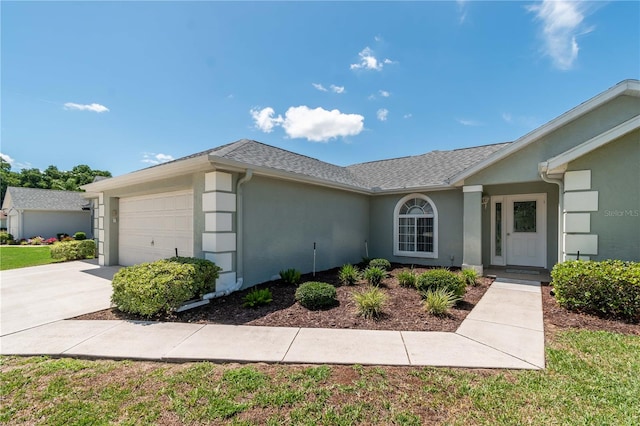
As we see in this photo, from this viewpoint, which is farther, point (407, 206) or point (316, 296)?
point (407, 206)

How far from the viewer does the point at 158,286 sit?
5.17 m

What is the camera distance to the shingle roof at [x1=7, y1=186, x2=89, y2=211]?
24.1 m

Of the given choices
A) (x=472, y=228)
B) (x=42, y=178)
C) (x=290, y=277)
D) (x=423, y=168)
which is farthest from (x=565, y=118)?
(x=42, y=178)

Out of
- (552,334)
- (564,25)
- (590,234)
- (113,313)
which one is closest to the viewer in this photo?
(552,334)

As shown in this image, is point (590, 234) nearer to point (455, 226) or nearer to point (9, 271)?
point (455, 226)

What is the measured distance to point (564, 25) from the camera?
757cm

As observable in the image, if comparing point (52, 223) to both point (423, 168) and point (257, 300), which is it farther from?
point (423, 168)

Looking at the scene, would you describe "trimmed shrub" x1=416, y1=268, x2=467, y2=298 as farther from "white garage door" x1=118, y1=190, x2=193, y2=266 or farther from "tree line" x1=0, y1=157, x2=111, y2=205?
"tree line" x1=0, y1=157, x2=111, y2=205

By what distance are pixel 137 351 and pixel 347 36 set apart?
37.9ft

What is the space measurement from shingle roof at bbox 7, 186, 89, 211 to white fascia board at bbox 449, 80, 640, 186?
32709 millimetres

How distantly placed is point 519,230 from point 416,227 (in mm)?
3666

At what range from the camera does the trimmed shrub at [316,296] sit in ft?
18.8

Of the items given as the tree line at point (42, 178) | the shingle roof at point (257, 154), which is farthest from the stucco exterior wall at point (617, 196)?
the tree line at point (42, 178)

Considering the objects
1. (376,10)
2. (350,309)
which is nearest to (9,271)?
(350,309)
